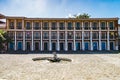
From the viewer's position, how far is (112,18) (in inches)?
1921

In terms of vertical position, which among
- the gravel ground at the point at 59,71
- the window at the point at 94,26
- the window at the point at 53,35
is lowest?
the gravel ground at the point at 59,71

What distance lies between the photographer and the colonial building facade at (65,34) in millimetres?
48844

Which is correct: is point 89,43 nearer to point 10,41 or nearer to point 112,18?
point 112,18

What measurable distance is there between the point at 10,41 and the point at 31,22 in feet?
22.4

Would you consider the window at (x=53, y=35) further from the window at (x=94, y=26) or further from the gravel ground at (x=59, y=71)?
the gravel ground at (x=59, y=71)

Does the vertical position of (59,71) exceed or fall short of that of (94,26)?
it falls short

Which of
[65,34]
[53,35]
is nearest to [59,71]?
[65,34]

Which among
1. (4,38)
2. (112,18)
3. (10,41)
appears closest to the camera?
(4,38)

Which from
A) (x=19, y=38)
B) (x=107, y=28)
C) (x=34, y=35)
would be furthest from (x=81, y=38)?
(x=19, y=38)

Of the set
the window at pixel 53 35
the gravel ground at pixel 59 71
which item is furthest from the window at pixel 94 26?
the gravel ground at pixel 59 71

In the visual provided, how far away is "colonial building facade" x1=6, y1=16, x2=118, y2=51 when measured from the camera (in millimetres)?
48844

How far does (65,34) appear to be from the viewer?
1930 inches

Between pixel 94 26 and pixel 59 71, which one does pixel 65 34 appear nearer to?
pixel 94 26

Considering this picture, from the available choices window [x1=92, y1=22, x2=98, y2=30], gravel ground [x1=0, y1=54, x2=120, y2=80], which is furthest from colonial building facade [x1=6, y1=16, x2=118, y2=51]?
gravel ground [x1=0, y1=54, x2=120, y2=80]
